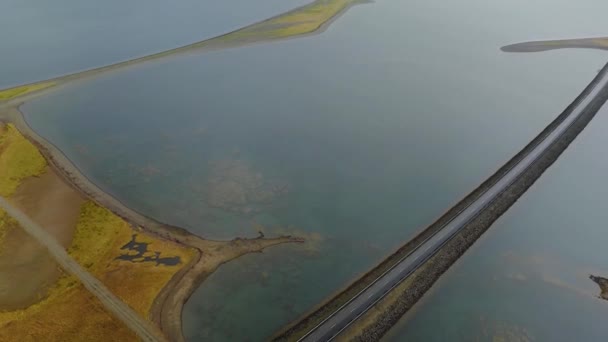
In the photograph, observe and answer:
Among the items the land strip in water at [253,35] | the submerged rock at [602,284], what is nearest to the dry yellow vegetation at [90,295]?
the land strip in water at [253,35]

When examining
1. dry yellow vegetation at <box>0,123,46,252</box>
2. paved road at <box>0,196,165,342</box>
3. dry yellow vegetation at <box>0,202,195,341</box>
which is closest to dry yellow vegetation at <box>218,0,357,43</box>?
dry yellow vegetation at <box>0,123,46,252</box>

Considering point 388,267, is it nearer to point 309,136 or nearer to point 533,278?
point 533,278

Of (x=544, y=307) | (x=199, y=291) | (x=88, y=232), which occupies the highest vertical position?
(x=88, y=232)

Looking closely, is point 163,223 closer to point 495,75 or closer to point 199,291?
point 199,291

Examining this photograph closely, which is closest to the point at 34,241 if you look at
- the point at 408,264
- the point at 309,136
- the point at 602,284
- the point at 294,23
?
the point at 309,136

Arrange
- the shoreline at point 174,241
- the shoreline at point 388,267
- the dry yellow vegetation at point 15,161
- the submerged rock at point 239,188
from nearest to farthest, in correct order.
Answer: the shoreline at point 388,267, the shoreline at point 174,241, the submerged rock at point 239,188, the dry yellow vegetation at point 15,161

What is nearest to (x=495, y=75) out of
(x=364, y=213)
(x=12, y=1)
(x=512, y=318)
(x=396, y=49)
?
(x=396, y=49)

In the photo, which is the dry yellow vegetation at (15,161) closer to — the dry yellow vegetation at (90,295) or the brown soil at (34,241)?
the brown soil at (34,241)
